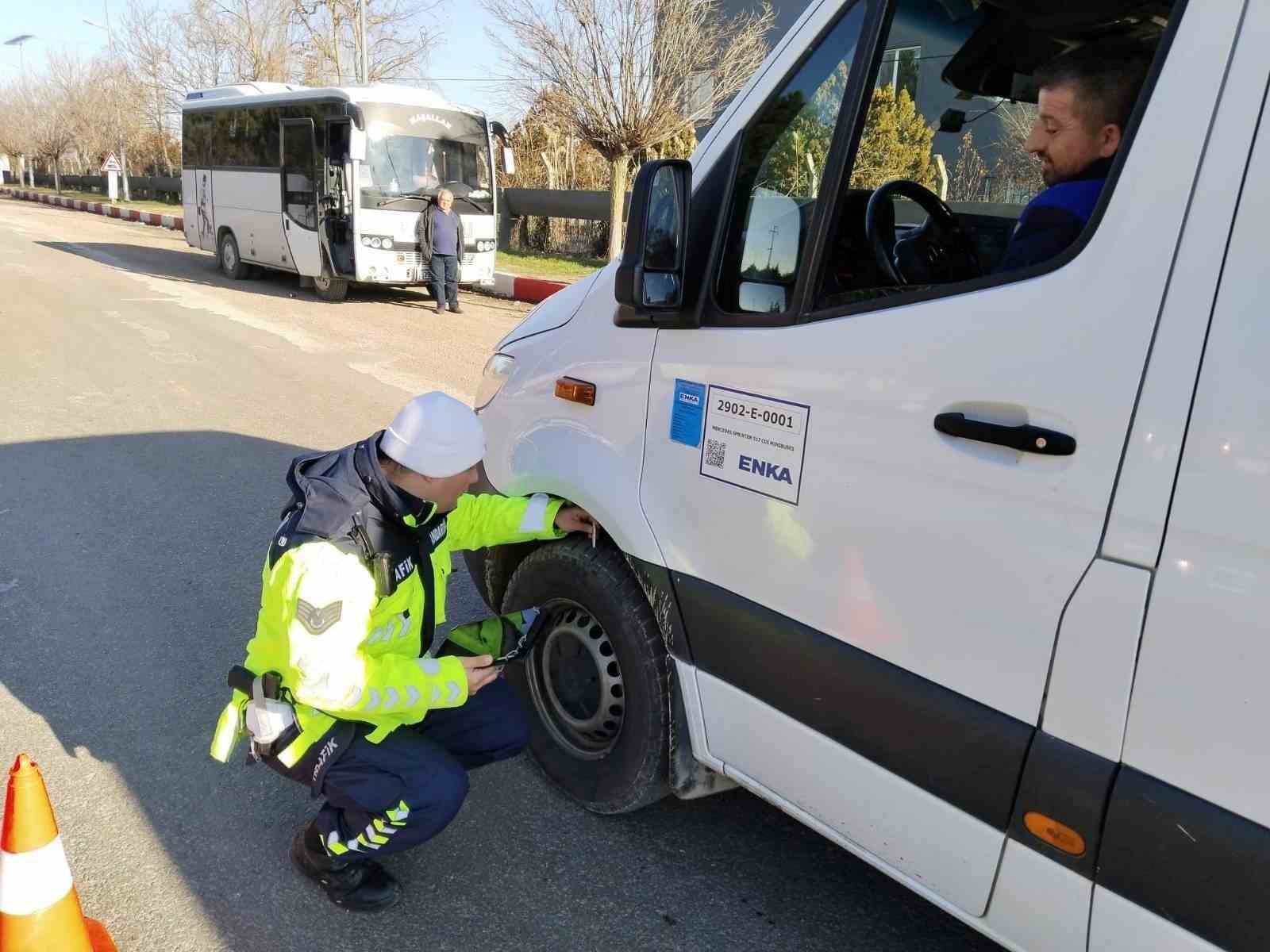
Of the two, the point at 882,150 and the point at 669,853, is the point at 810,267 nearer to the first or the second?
the point at 882,150

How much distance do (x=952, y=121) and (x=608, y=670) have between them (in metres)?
1.76

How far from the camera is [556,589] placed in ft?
9.80

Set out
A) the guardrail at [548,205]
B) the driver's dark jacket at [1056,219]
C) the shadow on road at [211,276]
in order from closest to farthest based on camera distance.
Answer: the driver's dark jacket at [1056,219], the shadow on road at [211,276], the guardrail at [548,205]

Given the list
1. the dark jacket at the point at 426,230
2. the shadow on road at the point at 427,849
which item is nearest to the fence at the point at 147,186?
the dark jacket at the point at 426,230

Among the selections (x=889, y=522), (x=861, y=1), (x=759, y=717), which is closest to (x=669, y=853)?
(x=759, y=717)

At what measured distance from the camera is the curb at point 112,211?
30031 millimetres

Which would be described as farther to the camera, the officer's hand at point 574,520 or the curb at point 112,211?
the curb at point 112,211

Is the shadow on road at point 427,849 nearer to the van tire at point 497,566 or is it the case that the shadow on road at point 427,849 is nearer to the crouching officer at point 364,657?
the crouching officer at point 364,657

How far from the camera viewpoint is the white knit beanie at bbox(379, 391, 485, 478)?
7.92 feet

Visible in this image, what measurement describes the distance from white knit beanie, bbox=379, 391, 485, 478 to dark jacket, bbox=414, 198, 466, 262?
1217 centimetres

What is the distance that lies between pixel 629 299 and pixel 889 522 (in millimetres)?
876

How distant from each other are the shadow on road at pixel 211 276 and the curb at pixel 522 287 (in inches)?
10.0

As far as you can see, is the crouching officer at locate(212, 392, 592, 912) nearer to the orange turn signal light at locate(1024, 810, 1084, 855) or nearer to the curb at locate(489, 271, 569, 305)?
the orange turn signal light at locate(1024, 810, 1084, 855)

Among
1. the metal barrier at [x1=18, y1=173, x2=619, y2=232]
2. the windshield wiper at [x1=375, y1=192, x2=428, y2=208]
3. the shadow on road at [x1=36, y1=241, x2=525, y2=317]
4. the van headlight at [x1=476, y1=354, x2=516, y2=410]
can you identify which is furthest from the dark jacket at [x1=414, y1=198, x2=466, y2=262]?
the van headlight at [x1=476, y1=354, x2=516, y2=410]
